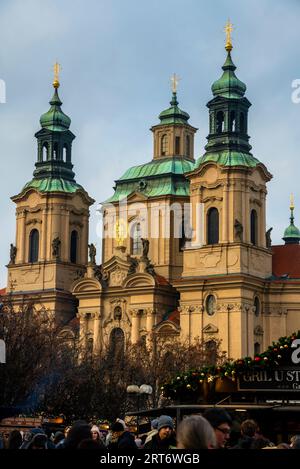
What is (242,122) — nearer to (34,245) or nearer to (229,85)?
(229,85)

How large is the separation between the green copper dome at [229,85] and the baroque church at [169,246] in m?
0.10

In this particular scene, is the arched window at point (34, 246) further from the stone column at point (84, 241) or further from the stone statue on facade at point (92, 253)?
the stone statue on facade at point (92, 253)

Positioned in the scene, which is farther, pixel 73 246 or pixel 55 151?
pixel 55 151

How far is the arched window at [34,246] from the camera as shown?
94.9m

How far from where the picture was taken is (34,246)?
313ft

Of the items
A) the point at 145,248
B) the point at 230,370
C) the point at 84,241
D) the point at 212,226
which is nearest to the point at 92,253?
the point at 145,248

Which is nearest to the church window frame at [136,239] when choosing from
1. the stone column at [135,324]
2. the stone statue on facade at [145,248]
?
the stone statue on facade at [145,248]

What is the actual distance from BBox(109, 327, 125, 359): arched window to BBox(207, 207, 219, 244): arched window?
10.4 meters

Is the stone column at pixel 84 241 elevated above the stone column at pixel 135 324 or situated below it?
above

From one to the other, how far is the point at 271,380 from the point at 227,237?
59721mm

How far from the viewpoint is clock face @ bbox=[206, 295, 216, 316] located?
81.8 meters

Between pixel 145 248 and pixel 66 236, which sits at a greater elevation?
pixel 66 236

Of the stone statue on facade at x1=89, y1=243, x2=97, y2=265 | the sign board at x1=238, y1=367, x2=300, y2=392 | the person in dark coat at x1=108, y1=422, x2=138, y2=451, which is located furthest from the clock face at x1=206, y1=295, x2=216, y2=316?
the person in dark coat at x1=108, y1=422, x2=138, y2=451

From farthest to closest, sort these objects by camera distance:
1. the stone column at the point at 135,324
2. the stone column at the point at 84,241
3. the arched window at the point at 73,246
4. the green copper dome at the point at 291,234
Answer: the green copper dome at the point at 291,234 → the stone column at the point at 84,241 → the arched window at the point at 73,246 → the stone column at the point at 135,324
